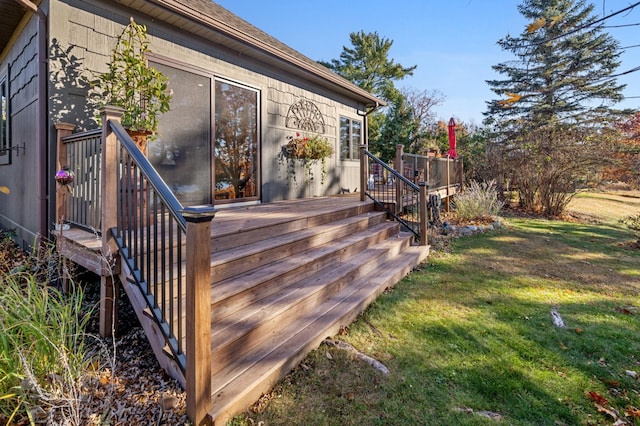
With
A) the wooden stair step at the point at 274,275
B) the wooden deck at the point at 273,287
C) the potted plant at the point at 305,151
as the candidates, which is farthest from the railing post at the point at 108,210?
the potted plant at the point at 305,151

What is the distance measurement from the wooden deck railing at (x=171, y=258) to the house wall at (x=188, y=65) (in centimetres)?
Answer: 168

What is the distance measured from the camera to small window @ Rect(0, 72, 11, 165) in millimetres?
5469

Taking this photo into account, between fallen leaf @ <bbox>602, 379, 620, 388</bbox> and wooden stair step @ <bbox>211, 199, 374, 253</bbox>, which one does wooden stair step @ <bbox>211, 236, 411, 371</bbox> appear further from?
fallen leaf @ <bbox>602, 379, 620, 388</bbox>

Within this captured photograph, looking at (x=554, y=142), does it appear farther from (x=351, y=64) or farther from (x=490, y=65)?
(x=351, y=64)

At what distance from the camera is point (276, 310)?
8.48ft

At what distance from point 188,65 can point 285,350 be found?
A: 4.13m

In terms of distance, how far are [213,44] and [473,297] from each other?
5066mm

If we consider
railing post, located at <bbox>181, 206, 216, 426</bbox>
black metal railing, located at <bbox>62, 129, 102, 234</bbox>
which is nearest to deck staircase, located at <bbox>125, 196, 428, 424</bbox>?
railing post, located at <bbox>181, 206, 216, 426</bbox>

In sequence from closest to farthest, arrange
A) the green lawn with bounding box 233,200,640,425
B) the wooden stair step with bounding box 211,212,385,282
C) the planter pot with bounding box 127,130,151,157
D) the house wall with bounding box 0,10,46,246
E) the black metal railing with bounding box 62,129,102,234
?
the green lawn with bounding box 233,200,640,425
the wooden stair step with bounding box 211,212,385,282
the black metal railing with bounding box 62,129,102,234
the planter pot with bounding box 127,130,151,157
the house wall with bounding box 0,10,46,246

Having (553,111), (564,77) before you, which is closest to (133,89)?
(564,77)

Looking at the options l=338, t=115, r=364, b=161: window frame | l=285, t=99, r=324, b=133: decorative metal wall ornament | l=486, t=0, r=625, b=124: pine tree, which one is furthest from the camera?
l=486, t=0, r=625, b=124: pine tree

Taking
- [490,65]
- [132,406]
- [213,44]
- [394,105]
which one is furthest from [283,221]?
[490,65]

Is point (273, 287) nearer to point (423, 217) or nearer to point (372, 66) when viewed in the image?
point (423, 217)

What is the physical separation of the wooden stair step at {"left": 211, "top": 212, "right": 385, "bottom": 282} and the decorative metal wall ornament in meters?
2.94
